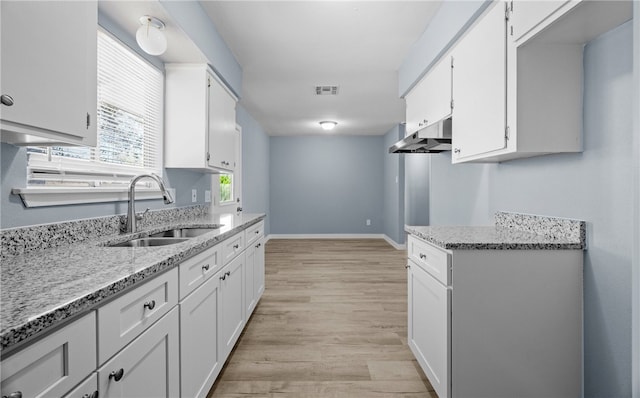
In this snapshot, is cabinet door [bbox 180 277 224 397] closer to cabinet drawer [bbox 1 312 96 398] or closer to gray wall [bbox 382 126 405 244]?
cabinet drawer [bbox 1 312 96 398]

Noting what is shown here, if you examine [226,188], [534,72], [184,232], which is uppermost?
[534,72]

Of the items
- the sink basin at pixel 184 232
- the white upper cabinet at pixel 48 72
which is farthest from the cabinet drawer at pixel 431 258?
the white upper cabinet at pixel 48 72

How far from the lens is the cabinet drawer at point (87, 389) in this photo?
2.35 feet

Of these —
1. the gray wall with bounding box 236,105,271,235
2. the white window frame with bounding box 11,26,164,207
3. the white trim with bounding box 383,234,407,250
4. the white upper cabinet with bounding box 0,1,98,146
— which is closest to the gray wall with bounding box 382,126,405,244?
the white trim with bounding box 383,234,407,250

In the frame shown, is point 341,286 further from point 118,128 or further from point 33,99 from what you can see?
point 33,99

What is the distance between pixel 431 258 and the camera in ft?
5.72

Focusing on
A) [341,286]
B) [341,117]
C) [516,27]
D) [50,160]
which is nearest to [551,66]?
[516,27]

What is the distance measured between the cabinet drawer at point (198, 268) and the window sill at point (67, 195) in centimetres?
66

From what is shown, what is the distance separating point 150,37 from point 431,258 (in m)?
1.99

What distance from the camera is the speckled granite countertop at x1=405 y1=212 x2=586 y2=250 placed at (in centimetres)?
148

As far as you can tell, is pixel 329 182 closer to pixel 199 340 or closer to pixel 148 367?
pixel 199 340

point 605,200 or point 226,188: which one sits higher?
point 226,188

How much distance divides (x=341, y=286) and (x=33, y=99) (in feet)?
10.9

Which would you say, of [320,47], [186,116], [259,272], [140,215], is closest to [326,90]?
[320,47]
